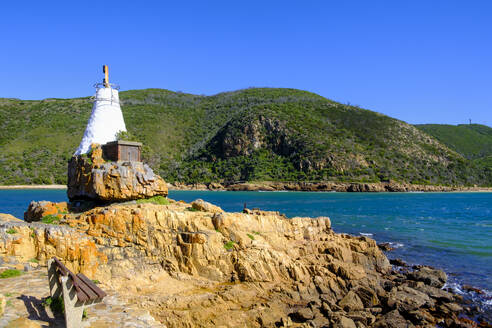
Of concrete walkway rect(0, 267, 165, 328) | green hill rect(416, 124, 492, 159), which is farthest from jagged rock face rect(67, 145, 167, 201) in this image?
green hill rect(416, 124, 492, 159)

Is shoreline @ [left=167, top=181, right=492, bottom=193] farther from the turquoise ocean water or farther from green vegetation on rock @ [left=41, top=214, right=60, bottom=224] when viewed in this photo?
A: green vegetation on rock @ [left=41, top=214, right=60, bottom=224]

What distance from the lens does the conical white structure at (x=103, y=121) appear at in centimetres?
1742

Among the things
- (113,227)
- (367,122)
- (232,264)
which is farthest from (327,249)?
(367,122)

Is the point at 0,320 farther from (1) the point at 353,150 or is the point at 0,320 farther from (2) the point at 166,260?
(1) the point at 353,150

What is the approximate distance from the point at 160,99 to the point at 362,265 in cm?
10369

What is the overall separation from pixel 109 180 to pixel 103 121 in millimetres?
4287

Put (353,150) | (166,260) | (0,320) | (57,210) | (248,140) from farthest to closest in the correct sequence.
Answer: (248,140) → (353,150) → (57,210) → (166,260) → (0,320)

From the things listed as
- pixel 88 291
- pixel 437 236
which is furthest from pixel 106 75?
pixel 437 236

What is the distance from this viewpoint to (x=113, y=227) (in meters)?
12.1

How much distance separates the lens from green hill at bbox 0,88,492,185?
70.9m

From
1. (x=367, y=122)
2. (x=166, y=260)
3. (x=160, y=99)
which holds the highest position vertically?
(x=160, y=99)

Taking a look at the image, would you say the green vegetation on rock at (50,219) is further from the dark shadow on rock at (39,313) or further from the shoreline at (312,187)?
the shoreline at (312,187)

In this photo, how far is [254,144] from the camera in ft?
266

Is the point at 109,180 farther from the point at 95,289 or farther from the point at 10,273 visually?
the point at 95,289
